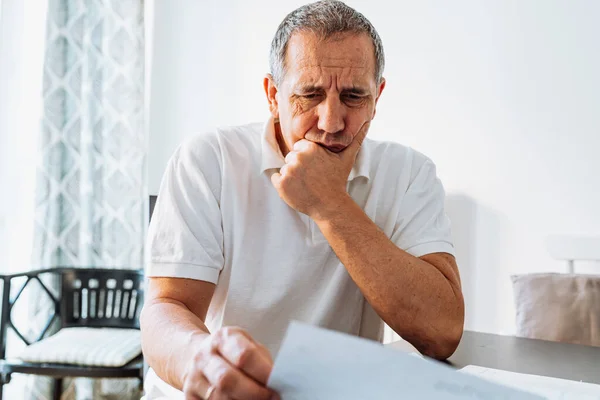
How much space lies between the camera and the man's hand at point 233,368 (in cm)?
51

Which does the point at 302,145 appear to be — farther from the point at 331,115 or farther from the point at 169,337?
the point at 169,337

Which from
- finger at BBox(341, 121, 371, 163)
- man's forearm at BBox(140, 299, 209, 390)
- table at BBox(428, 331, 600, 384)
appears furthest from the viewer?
finger at BBox(341, 121, 371, 163)

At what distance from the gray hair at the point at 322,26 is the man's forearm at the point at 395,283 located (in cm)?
30

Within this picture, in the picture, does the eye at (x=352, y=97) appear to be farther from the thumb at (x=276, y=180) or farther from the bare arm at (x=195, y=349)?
the bare arm at (x=195, y=349)

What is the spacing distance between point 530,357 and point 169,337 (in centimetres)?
60

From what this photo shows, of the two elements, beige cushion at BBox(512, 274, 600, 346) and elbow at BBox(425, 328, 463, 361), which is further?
beige cushion at BBox(512, 274, 600, 346)

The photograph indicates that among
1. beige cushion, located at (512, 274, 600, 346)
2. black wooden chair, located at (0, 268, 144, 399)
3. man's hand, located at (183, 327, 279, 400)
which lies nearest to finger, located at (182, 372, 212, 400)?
man's hand, located at (183, 327, 279, 400)

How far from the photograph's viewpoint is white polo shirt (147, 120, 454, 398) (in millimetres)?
1090

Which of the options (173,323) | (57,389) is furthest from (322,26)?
(57,389)

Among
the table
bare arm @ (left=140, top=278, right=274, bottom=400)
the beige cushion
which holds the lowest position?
the beige cushion

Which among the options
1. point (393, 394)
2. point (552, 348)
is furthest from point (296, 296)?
point (393, 394)

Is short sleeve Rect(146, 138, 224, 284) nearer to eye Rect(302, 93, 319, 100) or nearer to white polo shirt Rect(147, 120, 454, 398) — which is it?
white polo shirt Rect(147, 120, 454, 398)

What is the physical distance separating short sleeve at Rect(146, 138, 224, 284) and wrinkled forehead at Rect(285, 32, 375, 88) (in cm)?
23

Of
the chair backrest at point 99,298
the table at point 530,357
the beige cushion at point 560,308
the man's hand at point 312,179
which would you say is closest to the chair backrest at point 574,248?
the beige cushion at point 560,308
